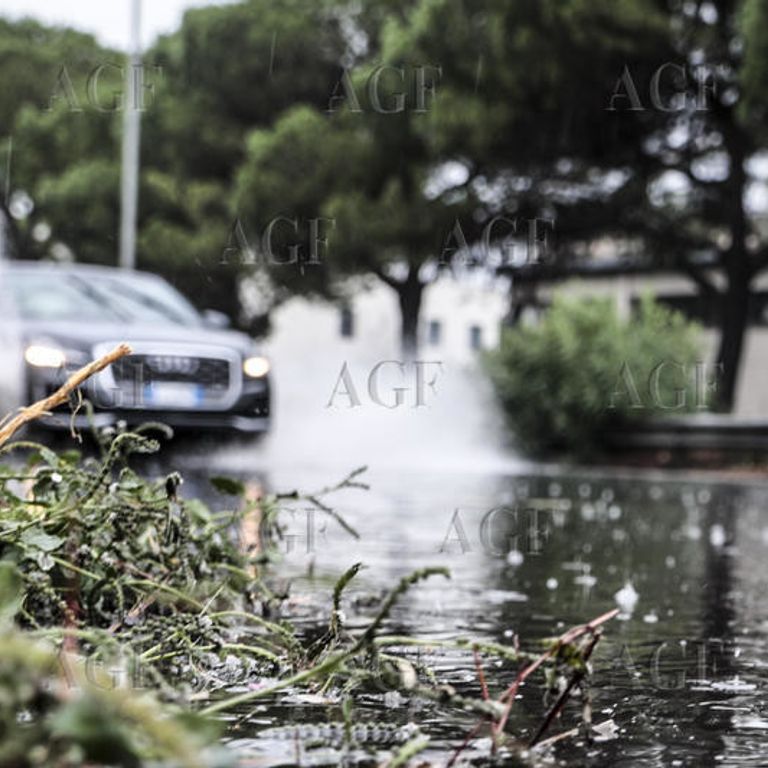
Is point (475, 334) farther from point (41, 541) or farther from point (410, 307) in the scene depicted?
point (41, 541)

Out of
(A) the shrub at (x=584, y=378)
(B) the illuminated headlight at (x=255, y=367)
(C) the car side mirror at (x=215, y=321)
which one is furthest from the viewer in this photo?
(A) the shrub at (x=584, y=378)

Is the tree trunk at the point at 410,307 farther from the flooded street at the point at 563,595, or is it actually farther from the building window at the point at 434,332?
the building window at the point at 434,332

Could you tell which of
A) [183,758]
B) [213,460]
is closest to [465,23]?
[213,460]

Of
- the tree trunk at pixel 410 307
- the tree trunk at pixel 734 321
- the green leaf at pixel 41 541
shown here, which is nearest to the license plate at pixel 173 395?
the green leaf at pixel 41 541

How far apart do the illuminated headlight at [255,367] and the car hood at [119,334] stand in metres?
0.08

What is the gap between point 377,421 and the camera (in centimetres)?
2506

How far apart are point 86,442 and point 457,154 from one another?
2026 centimetres

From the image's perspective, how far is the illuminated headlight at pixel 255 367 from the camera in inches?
508

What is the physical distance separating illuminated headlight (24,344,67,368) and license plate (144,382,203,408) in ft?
2.29

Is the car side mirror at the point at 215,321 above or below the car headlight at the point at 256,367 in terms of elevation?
above

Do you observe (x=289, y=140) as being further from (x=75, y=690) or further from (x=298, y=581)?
(x=75, y=690)

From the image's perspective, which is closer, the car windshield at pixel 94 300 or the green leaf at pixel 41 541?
the green leaf at pixel 41 541

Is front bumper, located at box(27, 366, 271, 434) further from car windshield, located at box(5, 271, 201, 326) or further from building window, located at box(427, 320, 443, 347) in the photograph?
building window, located at box(427, 320, 443, 347)

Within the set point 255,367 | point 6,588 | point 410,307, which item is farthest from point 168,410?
point 410,307
